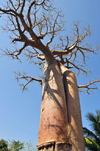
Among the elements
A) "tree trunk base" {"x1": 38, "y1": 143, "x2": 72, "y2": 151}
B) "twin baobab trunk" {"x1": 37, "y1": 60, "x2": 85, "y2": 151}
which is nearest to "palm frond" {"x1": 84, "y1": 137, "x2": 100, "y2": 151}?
"twin baobab trunk" {"x1": 37, "y1": 60, "x2": 85, "y2": 151}

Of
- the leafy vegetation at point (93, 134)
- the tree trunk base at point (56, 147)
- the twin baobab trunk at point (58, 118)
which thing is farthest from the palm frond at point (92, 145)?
the tree trunk base at point (56, 147)

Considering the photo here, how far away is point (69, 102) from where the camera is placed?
11.5ft

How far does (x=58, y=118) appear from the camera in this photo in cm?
289

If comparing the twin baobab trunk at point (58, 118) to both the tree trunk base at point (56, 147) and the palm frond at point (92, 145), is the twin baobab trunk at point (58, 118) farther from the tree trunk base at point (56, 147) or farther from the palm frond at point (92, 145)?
the palm frond at point (92, 145)

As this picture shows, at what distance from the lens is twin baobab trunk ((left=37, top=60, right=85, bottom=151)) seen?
102 inches

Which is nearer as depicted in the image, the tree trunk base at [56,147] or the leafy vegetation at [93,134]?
the tree trunk base at [56,147]

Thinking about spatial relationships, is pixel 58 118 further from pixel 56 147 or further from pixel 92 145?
pixel 92 145

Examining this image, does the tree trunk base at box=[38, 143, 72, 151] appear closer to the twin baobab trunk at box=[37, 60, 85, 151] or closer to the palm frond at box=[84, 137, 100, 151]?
the twin baobab trunk at box=[37, 60, 85, 151]

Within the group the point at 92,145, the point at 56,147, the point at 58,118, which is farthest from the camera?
the point at 92,145

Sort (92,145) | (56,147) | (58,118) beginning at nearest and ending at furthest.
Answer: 1. (56,147)
2. (58,118)
3. (92,145)

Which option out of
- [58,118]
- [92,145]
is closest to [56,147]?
[58,118]

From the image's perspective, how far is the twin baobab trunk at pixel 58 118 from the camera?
2.59 metres

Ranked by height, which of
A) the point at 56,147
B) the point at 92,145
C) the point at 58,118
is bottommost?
the point at 56,147

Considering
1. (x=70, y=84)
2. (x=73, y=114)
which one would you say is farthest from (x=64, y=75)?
(x=73, y=114)
